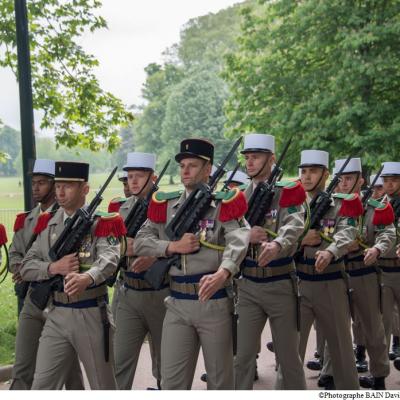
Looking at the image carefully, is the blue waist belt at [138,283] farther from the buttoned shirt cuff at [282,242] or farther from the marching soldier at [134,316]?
the buttoned shirt cuff at [282,242]

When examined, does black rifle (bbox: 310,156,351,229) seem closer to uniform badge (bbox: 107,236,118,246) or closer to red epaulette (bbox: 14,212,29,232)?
uniform badge (bbox: 107,236,118,246)

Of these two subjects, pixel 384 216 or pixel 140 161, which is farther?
pixel 384 216

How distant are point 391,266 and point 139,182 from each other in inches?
126

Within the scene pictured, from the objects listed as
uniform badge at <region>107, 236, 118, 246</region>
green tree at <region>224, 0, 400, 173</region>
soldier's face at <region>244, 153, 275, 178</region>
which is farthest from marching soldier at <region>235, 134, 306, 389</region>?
green tree at <region>224, 0, 400, 173</region>

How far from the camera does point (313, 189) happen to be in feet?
26.4

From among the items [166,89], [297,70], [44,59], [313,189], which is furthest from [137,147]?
[313,189]

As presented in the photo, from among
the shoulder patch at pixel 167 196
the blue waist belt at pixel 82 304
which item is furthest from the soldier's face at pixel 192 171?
the blue waist belt at pixel 82 304

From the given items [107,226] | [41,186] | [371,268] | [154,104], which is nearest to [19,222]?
[41,186]

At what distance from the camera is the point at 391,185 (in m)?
10.2

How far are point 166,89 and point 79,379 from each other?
128 ft

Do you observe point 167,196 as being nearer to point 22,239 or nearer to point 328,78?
point 22,239

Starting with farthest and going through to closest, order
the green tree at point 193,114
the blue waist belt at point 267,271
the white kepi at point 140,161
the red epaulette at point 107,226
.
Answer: the green tree at point 193,114, the white kepi at point 140,161, the blue waist belt at point 267,271, the red epaulette at point 107,226

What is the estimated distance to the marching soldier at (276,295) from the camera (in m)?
6.86

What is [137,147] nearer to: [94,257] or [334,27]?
[334,27]
